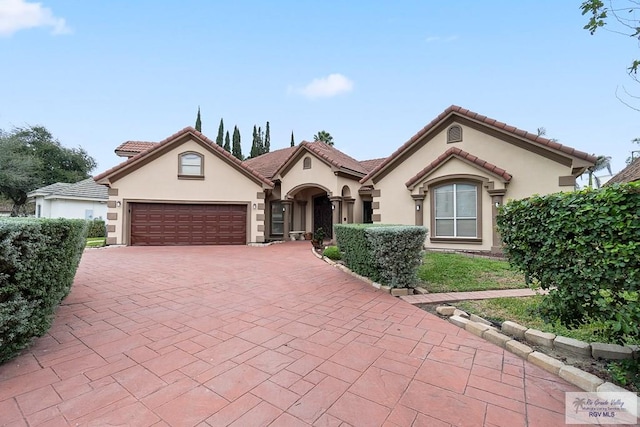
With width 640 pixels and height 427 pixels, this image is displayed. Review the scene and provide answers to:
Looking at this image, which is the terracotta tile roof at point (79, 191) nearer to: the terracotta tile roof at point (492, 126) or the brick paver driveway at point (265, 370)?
the brick paver driveway at point (265, 370)

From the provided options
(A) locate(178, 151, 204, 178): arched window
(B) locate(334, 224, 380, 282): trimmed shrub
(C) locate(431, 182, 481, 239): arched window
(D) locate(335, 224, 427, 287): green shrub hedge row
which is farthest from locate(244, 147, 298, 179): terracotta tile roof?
(D) locate(335, 224, 427, 287): green shrub hedge row

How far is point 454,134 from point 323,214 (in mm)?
9212

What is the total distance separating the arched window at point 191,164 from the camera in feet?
46.2

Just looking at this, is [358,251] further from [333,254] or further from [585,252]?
[585,252]

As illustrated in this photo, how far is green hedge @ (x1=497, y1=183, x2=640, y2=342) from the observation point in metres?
2.42

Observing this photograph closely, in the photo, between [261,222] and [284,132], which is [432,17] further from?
[284,132]

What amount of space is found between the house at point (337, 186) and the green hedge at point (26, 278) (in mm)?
8663

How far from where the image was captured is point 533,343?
135 inches

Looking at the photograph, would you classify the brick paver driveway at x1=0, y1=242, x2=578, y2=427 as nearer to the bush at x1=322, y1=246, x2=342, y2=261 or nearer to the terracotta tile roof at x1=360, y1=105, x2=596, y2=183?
the bush at x1=322, y1=246, x2=342, y2=261

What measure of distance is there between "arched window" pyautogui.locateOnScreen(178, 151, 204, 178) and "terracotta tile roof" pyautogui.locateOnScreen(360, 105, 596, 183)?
8.45 meters

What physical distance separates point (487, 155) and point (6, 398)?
12.1 meters

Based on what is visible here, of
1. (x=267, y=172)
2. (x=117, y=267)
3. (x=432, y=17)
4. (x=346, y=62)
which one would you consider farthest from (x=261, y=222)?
(x=432, y=17)

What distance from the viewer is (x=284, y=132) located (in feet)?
131

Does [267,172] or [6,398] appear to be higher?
[267,172]
